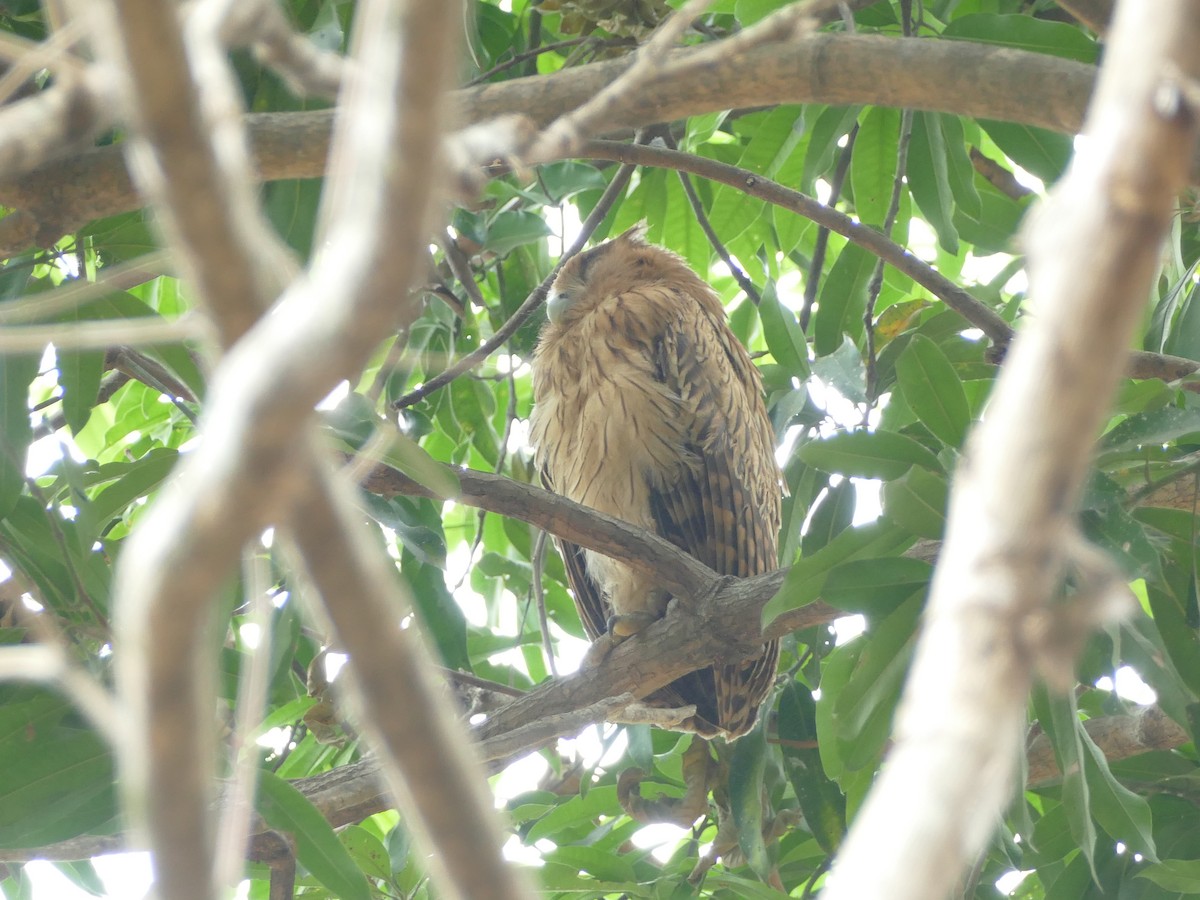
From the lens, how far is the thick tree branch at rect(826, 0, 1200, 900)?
55 cm

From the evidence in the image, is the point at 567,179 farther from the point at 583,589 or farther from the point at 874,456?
the point at 583,589

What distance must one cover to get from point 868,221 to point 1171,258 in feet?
2.62

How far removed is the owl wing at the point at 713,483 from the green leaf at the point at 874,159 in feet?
2.88

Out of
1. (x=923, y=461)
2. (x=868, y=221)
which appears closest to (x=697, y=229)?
(x=868, y=221)

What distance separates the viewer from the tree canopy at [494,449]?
57 cm

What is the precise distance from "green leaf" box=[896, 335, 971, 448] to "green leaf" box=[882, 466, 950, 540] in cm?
19

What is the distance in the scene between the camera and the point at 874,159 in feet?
10.7

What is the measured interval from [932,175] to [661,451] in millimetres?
1305

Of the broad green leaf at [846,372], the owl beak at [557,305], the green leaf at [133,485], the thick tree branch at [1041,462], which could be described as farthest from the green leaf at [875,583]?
the owl beak at [557,305]

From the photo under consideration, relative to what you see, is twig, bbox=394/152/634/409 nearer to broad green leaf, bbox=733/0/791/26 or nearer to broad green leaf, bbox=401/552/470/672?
broad green leaf, bbox=401/552/470/672

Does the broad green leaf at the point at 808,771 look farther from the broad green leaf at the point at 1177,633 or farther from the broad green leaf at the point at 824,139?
the broad green leaf at the point at 824,139

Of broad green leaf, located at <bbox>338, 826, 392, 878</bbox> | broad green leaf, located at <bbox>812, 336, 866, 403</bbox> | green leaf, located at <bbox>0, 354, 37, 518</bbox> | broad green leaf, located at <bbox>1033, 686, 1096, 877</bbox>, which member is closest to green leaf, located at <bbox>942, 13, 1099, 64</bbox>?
broad green leaf, located at <bbox>812, 336, 866, 403</bbox>

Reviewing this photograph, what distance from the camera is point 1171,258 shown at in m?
2.91

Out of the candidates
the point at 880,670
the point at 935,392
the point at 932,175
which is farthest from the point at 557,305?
the point at 880,670
